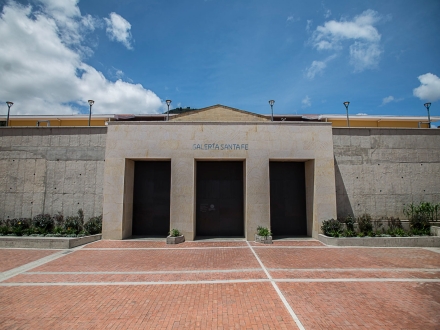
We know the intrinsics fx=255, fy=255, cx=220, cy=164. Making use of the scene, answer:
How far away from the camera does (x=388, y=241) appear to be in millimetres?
13539

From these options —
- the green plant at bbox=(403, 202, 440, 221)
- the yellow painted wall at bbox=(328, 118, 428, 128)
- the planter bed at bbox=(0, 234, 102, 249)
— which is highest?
the yellow painted wall at bbox=(328, 118, 428, 128)

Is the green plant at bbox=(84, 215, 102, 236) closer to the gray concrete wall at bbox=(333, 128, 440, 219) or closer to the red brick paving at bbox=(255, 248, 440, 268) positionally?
the red brick paving at bbox=(255, 248, 440, 268)

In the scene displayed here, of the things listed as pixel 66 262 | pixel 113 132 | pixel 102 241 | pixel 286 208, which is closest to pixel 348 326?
pixel 66 262

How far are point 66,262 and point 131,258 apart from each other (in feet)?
8.28

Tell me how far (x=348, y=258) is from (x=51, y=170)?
18.0 m

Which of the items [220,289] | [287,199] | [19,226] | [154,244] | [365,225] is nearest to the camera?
[220,289]

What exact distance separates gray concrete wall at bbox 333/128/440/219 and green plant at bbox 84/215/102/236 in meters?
15.1

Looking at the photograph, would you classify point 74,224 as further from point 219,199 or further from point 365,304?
point 365,304

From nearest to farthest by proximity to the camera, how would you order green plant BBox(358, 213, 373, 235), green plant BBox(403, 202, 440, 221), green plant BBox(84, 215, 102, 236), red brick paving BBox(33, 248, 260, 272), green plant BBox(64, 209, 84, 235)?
red brick paving BBox(33, 248, 260, 272)
green plant BBox(64, 209, 84, 235)
green plant BBox(358, 213, 373, 235)
green plant BBox(84, 215, 102, 236)
green plant BBox(403, 202, 440, 221)

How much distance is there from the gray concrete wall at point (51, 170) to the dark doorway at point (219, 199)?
21.4 feet

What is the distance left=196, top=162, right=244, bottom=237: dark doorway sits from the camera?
16.5 meters

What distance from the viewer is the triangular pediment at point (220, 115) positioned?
2834 cm

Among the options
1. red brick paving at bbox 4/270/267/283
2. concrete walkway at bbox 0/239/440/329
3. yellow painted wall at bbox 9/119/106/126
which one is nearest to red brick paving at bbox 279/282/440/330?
concrete walkway at bbox 0/239/440/329

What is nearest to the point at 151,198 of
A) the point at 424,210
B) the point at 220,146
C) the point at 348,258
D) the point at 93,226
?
the point at 93,226
